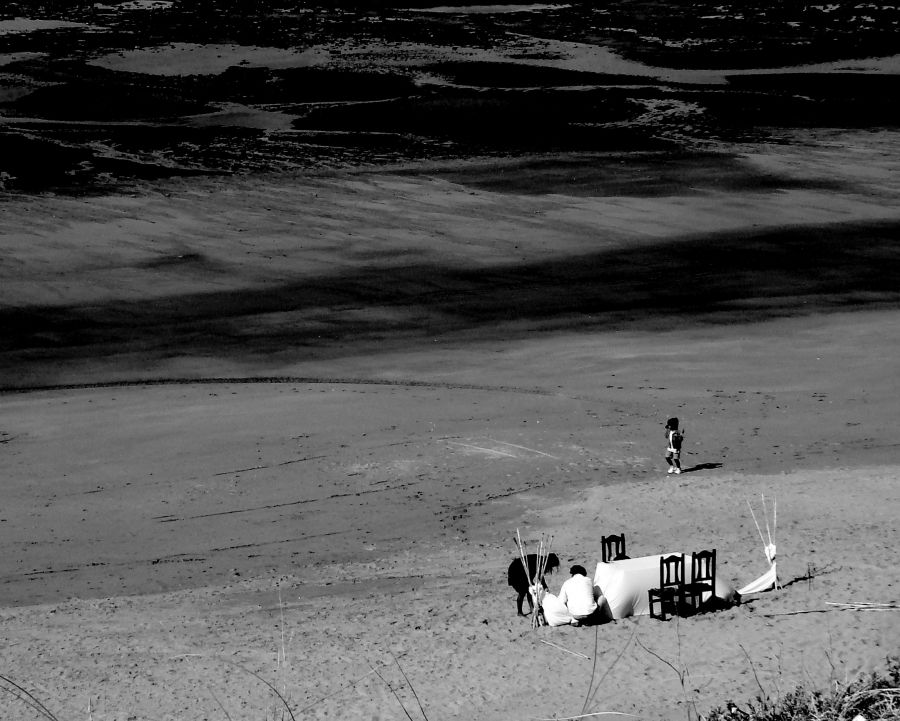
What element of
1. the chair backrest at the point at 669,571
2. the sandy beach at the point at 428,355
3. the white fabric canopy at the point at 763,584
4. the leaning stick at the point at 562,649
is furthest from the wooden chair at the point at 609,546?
the leaning stick at the point at 562,649

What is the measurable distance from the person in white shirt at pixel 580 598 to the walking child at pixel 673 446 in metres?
5.42

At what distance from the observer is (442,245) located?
99.2ft

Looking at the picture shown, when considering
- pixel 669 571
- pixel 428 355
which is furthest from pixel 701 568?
pixel 428 355

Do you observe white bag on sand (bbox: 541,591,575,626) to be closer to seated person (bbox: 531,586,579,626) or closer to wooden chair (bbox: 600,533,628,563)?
seated person (bbox: 531,586,579,626)

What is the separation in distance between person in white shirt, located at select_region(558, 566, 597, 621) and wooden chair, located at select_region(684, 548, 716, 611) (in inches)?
33.1

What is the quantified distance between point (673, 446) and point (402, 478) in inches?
146

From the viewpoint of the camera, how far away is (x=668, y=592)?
419 inches

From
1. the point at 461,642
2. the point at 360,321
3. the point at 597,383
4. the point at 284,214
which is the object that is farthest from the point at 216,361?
the point at 461,642

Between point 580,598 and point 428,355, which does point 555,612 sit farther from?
point 428,355

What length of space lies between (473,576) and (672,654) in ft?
10.6

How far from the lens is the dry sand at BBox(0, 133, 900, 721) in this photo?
1007cm

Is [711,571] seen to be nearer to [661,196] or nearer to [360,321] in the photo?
[360,321]

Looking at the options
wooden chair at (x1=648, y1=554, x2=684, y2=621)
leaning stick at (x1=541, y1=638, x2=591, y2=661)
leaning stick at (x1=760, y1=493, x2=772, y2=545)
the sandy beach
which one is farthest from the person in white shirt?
leaning stick at (x1=760, y1=493, x2=772, y2=545)

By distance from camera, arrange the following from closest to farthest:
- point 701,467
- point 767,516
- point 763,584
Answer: point 763,584 < point 767,516 < point 701,467
